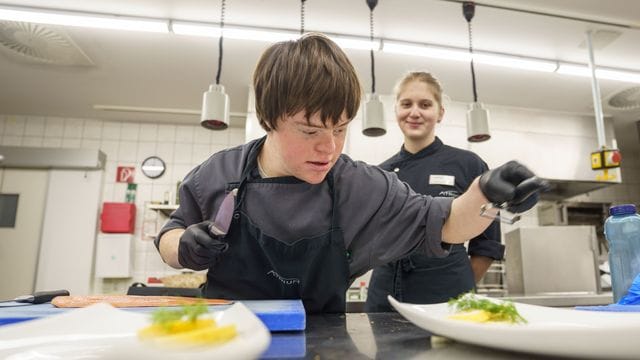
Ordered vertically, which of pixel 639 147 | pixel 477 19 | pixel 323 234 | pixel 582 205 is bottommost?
pixel 323 234

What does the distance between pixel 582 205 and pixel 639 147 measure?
151 cm

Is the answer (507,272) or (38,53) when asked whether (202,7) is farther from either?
(507,272)

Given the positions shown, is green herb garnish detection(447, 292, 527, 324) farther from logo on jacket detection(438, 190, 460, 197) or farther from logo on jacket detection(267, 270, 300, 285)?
logo on jacket detection(438, 190, 460, 197)

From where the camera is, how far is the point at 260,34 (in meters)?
2.65

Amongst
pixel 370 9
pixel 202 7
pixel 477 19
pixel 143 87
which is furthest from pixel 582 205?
pixel 143 87

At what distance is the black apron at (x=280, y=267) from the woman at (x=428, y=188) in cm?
58

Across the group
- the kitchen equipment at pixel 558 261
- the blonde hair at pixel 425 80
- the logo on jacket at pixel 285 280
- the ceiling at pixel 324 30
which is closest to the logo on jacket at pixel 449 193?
the blonde hair at pixel 425 80

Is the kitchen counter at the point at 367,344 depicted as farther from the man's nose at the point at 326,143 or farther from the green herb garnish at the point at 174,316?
the man's nose at the point at 326,143

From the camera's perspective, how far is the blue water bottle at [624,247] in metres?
1.04

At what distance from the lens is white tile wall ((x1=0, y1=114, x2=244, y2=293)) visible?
4254 millimetres

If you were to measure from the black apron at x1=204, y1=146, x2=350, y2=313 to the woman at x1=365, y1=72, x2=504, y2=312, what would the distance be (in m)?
0.58

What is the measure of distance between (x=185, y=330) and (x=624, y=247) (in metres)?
1.09

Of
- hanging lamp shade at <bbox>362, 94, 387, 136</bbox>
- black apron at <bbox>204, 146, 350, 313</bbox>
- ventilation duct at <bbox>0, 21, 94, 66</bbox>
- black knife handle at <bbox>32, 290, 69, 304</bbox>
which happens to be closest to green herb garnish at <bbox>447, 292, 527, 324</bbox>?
black apron at <bbox>204, 146, 350, 313</bbox>

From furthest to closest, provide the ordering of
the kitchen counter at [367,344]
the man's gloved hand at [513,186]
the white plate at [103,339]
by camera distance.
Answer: the man's gloved hand at [513,186] → the kitchen counter at [367,344] → the white plate at [103,339]
